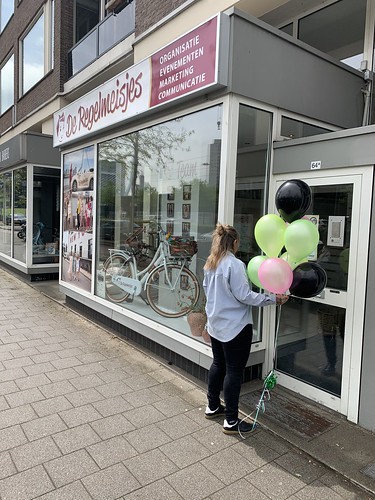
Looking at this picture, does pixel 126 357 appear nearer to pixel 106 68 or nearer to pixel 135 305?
pixel 135 305

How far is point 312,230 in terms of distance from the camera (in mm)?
2885

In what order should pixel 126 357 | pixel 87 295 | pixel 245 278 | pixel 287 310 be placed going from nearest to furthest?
pixel 245 278
pixel 287 310
pixel 126 357
pixel 87 295

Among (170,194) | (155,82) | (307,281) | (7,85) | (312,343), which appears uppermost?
(7,85)

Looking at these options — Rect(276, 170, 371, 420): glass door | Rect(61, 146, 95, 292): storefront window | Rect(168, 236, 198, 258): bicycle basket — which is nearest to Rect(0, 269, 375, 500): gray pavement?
Rect(276, 170, 371, 420): glass door

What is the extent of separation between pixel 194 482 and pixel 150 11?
24.3 feet

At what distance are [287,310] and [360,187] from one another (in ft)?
4.72

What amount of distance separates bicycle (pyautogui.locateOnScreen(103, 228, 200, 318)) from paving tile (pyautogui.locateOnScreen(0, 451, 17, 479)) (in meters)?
2.32

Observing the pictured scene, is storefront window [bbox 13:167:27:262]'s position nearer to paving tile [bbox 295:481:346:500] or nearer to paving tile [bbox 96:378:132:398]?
paving tile [bbox 96:378:132:398]

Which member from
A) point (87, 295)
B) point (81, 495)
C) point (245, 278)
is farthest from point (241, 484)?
point (87, 295)

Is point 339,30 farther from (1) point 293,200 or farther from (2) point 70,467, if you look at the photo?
(2) point 70,467

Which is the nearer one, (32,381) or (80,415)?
(80,415)

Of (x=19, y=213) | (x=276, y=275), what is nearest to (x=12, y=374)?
(x=276, y=275)

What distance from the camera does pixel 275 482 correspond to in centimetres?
265

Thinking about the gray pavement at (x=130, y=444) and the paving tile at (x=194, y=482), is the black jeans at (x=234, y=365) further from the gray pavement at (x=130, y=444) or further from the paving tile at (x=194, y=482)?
the paving tile at (x=194, y=482)
